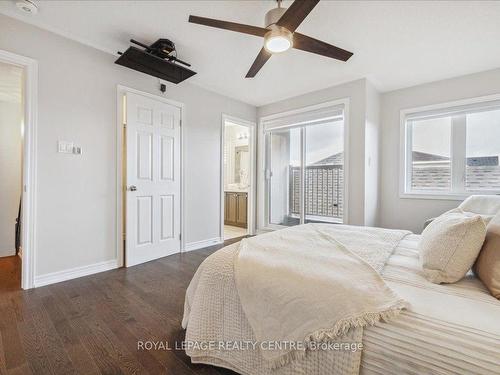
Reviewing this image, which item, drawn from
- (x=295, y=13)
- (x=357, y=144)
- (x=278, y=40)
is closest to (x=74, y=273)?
(x=278, y=40)

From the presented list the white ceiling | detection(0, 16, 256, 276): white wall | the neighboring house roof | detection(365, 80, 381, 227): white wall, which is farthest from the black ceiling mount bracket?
the neighboring house roof

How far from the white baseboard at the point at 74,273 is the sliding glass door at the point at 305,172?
2.78m

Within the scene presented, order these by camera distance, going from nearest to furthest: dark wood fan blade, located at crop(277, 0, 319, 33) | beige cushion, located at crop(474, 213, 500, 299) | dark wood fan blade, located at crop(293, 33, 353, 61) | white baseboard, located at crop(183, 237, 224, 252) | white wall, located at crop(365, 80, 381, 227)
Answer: beige cushion, located at crop(474, 213, 500, 299) < dark wood fan blade, located at crop(277, 0, 319, 33) < dark wood fan blade, located at crop(293, 33, 353, 61) < white wall, located at crop(365, 80, 381, 227) < white baseboard, located at crop(183, 237, 224, 252)

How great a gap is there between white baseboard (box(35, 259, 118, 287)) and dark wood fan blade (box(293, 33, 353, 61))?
302 centimetres

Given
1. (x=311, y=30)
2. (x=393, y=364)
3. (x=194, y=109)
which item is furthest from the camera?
(x=194, y=109)

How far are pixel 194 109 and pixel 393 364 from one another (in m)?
3.69

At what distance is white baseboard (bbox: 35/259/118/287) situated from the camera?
2445 mm

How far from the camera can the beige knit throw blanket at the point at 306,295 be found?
921 millimetres

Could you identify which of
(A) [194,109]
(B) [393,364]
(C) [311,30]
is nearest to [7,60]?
(A) [194,109]

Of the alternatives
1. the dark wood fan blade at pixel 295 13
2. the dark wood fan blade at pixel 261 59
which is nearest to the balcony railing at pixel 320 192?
the dark wood fan blade at pixel 261 59

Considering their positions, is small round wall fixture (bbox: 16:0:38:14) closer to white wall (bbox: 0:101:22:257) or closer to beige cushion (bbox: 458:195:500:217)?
white wall (bbox: 0:101:22:257)

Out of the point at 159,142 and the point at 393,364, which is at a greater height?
the point at 159,142

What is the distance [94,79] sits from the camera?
109 inches

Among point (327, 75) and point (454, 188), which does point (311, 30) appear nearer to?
point (327, 75)
